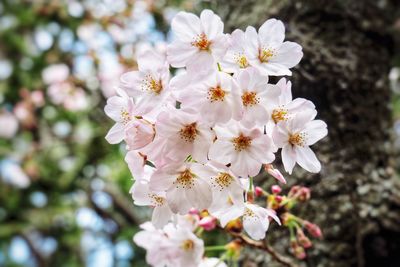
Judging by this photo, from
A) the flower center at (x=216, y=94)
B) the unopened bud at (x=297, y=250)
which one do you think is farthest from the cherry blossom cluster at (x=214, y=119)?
the unopened bud at (x=297, y=250)

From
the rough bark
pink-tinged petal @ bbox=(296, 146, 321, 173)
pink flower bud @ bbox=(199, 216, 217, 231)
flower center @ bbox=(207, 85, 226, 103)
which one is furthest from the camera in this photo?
the rough bark

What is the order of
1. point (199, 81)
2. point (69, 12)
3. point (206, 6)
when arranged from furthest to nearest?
point (69, 12), point (206, 6), point (199, 81)

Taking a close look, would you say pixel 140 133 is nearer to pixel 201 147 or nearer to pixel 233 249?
pixel 201 147

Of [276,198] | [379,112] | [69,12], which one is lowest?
[69,12]

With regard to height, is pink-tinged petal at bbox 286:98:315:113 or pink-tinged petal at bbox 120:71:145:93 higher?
pink-tinged petal at bbox 286:98:315:113

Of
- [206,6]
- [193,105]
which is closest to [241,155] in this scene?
[193,105]

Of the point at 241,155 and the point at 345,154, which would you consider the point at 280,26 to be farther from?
the point at 345,154

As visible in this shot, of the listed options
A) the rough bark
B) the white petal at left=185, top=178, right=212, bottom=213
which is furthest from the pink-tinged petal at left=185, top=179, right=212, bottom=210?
the rough bark

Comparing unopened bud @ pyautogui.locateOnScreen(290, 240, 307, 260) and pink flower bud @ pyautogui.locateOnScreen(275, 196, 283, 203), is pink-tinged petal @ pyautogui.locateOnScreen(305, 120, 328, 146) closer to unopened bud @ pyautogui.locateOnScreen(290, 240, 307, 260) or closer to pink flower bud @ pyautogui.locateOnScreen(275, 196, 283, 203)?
pink flower bud @ pyautogui.locateOnScreen(275, 196, 283, 203)
